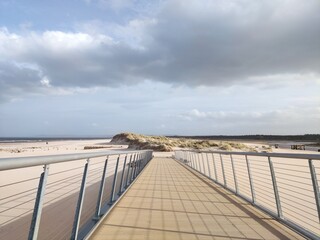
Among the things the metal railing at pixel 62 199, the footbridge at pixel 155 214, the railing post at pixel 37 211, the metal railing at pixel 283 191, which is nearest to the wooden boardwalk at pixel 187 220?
the footbridge at pixel 155 214

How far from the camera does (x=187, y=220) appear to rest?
527cm

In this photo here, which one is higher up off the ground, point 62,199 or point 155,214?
point 155,214

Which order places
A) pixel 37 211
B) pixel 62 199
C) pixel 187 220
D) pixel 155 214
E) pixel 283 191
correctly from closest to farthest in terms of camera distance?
pixel 37 211 → pixel 187 220 → pixel 155 214 → pixel 62 199 → pixel 283 191

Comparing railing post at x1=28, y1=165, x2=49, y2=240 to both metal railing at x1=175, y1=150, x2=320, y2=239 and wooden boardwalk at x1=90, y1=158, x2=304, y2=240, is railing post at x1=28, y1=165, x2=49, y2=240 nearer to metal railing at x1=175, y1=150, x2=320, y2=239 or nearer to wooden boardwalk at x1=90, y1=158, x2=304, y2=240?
wooden boardwalk at x1=90, y1=158, x2=304, y2=240

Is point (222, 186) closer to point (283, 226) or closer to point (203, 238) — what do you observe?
point (283, 226)

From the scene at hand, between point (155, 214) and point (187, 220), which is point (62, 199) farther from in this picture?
point (187, 220)

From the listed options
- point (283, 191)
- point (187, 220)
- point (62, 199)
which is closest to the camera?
point (187, 220)

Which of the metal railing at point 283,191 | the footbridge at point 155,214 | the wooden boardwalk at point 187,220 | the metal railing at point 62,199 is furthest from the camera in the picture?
the wooden boardwalk at point 187,220

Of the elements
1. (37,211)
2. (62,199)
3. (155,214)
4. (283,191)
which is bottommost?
(283,191)

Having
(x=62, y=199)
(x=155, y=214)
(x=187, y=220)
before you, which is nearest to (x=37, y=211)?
(x=187, y=220)

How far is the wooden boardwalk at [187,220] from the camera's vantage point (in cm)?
442

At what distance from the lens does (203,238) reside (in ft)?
14.0

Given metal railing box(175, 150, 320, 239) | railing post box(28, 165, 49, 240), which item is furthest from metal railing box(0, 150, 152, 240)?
metal railing box(175, 150, 320, 239)

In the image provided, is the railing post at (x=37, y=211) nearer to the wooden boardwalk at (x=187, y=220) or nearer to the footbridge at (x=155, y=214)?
the footbridge at (x=155, y=214)
